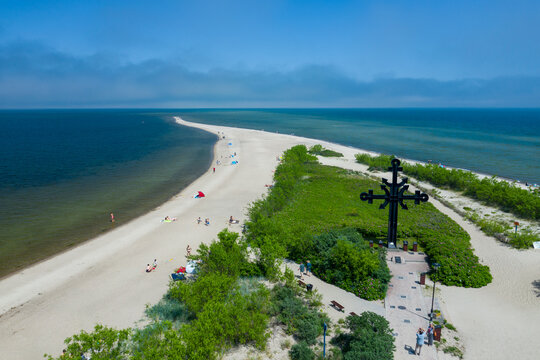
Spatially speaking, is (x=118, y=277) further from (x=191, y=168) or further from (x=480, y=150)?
(x=480, y=150)

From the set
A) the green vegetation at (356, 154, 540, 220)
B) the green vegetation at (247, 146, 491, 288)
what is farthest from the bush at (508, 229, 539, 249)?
the green vegetation at (356, 154, 540, 220)

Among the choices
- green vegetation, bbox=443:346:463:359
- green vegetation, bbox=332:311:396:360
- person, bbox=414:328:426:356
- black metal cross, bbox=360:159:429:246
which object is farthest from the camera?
black metal cross, bbox=360:159:429:246

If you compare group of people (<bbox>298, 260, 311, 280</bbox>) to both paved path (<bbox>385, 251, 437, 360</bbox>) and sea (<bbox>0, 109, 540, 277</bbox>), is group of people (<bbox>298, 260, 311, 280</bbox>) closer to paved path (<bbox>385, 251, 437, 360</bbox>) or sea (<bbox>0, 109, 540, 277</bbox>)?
paved path (<bbox>385, 251, 437, 360</bbox>)

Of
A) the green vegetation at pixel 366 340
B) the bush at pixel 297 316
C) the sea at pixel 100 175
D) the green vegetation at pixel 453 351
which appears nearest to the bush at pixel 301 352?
the bush at pixel 297 316

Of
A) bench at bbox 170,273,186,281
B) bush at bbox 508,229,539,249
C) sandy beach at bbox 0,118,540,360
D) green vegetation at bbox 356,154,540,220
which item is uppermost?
green vegetation at bbox 356,154,540,220

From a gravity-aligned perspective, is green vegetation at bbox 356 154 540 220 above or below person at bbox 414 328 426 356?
above

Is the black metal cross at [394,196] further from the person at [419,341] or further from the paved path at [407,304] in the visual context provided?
the person at [419,341]

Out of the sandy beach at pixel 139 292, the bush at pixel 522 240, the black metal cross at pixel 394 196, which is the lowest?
the sandy beach at pixel 139 292

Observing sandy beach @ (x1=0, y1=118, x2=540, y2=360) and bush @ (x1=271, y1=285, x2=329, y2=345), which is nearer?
bush @ (x1=271, y1=285, x2=329, y2=345)
